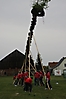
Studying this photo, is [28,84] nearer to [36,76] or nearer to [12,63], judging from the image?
[36,76]

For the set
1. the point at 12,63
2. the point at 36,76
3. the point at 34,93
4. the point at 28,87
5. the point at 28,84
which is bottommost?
the point at 34,93

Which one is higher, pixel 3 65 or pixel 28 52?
pixel 3 65

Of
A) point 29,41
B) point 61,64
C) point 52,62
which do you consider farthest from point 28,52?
point 52,62

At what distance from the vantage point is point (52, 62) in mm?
107312

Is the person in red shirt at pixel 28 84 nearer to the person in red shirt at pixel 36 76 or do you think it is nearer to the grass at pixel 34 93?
the grass at pixel 34 93

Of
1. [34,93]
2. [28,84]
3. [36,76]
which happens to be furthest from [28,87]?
[36,76]

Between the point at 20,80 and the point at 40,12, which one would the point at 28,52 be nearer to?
the point at 20,80

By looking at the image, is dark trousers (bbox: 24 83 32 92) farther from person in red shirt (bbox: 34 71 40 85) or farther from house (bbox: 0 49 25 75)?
house (bbox: 0 49 25 75)

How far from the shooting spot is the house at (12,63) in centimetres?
7269

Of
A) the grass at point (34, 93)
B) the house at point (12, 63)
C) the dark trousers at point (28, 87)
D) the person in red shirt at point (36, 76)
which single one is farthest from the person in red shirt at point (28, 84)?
the house at point (12, 63)

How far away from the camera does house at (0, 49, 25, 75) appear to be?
2862 inches

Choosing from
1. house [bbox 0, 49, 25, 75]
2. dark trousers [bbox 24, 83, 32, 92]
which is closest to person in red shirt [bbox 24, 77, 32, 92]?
dark trousers [bbox 24, 83, 32, 92]

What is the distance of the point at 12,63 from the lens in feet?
242

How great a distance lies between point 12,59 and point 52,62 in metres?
36.5
